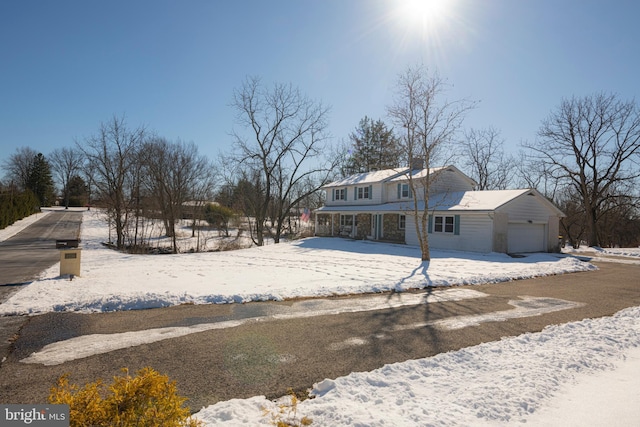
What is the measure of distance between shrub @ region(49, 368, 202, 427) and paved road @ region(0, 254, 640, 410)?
1087 mm

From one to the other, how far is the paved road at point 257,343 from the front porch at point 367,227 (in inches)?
635

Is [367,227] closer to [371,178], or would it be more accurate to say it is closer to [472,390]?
[371,178]

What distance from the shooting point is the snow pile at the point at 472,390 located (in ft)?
10.1

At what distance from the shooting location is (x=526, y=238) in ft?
67.5

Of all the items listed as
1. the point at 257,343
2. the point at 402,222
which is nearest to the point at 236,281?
the point at 257,343

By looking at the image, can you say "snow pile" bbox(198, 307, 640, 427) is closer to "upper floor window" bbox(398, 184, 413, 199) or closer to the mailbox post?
the mailbox post

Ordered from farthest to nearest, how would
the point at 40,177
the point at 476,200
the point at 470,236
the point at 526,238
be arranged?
the point at 40,177 < the point at 476,200 < the point at 526,238 < the point at 470,236

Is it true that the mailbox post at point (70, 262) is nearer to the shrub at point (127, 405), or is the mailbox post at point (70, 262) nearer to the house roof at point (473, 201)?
the shrub at point (127, 405)

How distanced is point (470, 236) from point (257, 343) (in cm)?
1752

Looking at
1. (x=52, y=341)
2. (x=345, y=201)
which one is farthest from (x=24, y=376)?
(x=345, y=201)

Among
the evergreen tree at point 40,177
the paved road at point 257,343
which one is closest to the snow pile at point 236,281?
the paved road at point 257,343

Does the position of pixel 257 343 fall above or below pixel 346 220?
below

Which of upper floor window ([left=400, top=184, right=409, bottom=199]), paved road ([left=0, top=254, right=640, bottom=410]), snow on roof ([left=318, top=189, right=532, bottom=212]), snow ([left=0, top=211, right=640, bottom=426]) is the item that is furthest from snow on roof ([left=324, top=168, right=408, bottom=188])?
paved road ([left=0, top=254, right=640, bottom=410])

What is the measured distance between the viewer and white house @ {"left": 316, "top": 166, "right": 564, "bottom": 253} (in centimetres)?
1912
